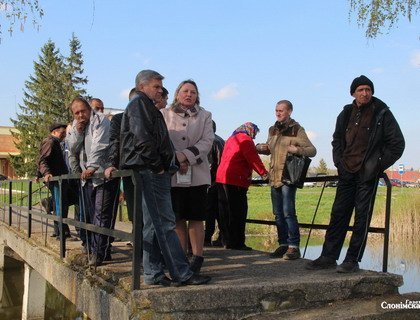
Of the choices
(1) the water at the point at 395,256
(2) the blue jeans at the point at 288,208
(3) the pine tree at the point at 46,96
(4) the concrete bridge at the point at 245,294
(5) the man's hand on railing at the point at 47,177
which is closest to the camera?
(4) the concrete bridge at the point at 245,294

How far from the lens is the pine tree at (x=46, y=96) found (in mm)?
52594

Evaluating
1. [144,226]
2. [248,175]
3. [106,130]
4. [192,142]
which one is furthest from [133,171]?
[248,175]

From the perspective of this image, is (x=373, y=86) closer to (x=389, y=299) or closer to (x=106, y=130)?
(x=389, y=299)

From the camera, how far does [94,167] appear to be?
502cm

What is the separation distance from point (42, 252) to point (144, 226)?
10.6ft

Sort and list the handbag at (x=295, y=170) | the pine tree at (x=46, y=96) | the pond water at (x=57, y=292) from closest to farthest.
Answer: the handbag at (x=295, y=170) < the pond water at (x=57, y=292) < the pine tree at (x=46, y=96)

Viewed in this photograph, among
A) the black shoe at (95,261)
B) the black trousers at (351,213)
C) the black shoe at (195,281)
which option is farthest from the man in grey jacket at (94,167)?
the black trousers at (351,213)

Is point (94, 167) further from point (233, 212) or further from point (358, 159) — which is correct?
point (358, 159)

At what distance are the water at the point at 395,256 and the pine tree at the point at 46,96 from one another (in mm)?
41206

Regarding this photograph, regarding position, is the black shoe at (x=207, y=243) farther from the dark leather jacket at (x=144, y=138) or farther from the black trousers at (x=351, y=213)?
the dark leather jacket at (x=144, y=138)

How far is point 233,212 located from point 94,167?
→ 1.86 metres

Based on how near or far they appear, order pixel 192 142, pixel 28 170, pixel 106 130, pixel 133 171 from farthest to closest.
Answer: pixel 28 170, pixel 106 130, pixel 192 142, pixel 133 171

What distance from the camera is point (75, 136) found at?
535 cm

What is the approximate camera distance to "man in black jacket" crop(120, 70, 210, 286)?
3705mm
